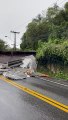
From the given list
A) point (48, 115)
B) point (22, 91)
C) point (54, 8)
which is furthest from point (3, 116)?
point (54, 8)

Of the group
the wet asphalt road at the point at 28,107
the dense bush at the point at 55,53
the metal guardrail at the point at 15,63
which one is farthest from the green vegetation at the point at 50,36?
the wet asphalt road at the point at 28,107

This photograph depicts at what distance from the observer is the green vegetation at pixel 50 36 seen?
2589 centimetres

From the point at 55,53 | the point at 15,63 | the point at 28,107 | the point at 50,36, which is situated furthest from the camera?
the point at 50,36

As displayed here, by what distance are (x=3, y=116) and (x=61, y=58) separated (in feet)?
55.0

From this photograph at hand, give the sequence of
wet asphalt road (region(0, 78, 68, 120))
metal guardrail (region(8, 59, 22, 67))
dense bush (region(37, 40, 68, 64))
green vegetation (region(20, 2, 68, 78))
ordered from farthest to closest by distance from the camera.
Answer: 1. metal guardrail (region(8, 59, 22, 67))
2. green vegetation (region(20, 2, 68, 78))
3. dense bush (region(37, 40, 68, 64))
4. wet asphalt road (region(0, 78, 68, 120))

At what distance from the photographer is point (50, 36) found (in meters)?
40.5

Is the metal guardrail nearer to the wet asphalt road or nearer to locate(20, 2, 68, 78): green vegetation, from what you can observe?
locate(20, 2, 68, 78): green vegetation

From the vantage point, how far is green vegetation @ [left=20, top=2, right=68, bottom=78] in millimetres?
25889

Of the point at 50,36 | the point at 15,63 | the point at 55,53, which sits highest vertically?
the point at 50,36

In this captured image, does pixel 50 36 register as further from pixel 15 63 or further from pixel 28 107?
pixel 28 107

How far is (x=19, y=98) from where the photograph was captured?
11.7m

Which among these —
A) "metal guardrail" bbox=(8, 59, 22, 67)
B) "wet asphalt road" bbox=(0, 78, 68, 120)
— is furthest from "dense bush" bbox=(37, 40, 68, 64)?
"wet asphalt road" bbox=(0, 78, 68, 120)

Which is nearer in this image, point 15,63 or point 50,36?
point 15,63

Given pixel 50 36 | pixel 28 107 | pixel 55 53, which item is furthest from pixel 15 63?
pixel 28 107
